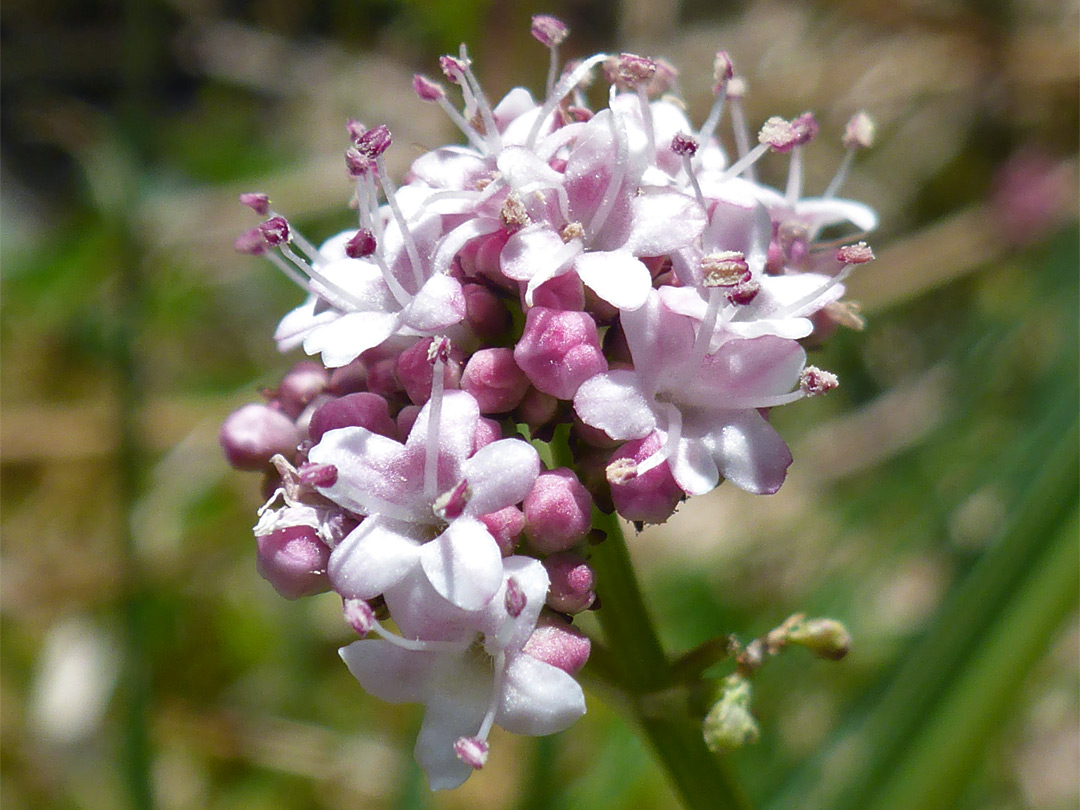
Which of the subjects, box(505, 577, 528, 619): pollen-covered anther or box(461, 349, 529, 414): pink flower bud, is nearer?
box(505, 577, 528, 619): pollen-covered anther

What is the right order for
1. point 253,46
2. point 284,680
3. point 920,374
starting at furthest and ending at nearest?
point 253,46, point 920,374, point 284,680

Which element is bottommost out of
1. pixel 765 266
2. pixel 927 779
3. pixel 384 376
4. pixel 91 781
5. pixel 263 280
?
pixel 91 781

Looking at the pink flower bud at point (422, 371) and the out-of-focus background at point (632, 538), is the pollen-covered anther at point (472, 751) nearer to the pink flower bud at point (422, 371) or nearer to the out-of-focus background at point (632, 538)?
the pink flower bud at point (422, 371)

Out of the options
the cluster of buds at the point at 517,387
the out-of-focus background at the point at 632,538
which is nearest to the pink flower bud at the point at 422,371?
the cluster of buds at the point at 517,387

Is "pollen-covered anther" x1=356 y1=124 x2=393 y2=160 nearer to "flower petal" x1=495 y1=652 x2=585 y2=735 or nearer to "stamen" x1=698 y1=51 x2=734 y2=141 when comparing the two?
"stamen" x1=698 y1=51 x2=734 y2=141

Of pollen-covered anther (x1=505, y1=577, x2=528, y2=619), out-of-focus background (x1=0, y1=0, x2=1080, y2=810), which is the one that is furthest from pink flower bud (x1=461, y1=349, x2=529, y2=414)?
out-of-focus background (x1=0, y1=0, x2=1080, y2=810)

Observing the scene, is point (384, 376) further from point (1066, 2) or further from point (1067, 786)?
point (1066, 2)

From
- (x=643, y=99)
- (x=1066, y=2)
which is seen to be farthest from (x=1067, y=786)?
(x=1066, y=2)
